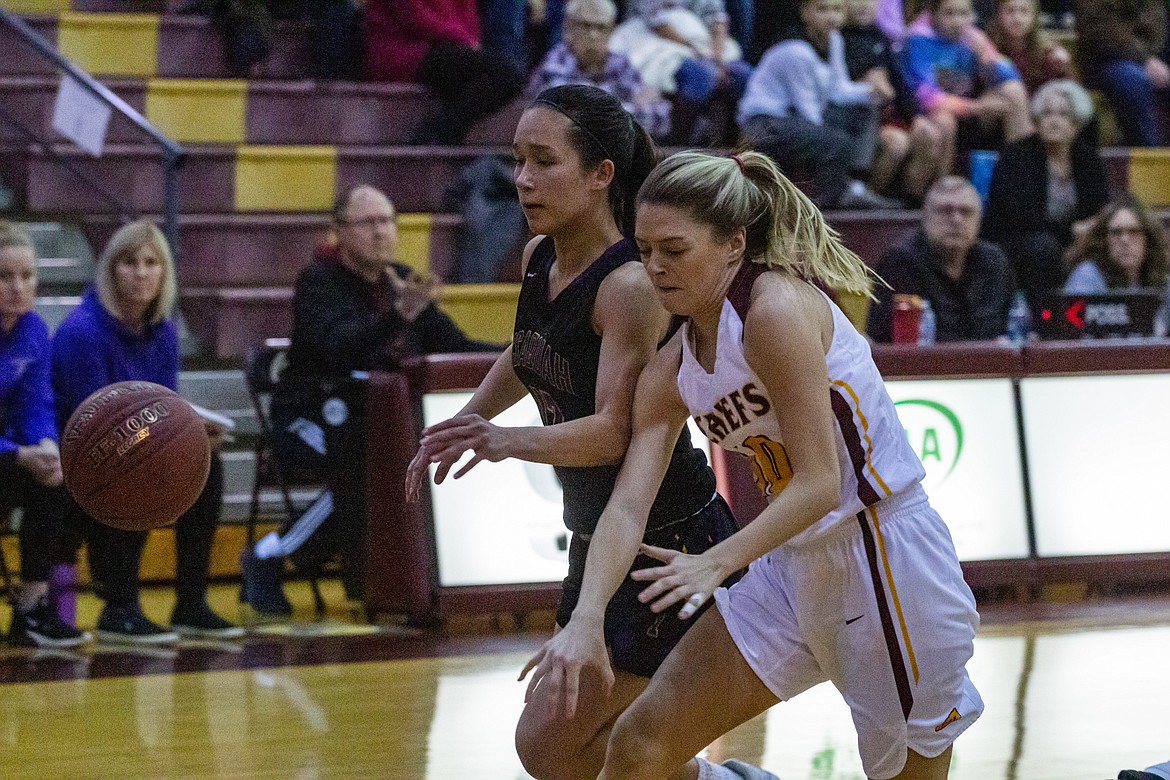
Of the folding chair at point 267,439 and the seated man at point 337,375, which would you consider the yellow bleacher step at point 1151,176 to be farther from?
the folding chair at point 267,439

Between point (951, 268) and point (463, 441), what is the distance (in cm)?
516

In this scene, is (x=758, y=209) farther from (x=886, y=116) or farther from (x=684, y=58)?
(x=886, y=116)

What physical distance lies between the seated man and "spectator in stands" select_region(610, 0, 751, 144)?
2716mm

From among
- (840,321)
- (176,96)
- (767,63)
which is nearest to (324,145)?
(176,96)

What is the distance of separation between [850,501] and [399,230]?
20.1 ft

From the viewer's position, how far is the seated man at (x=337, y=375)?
6.95 metres

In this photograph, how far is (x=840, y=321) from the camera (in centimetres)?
317

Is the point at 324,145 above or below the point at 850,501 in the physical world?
above

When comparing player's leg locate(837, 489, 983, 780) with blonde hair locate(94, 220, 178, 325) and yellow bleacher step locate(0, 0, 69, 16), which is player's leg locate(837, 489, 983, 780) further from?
yellow bleacher step locate(0, 0, 69, 16)

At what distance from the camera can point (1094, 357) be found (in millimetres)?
7211

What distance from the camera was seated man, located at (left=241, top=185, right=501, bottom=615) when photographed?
6953mm

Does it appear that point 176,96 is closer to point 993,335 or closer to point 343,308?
point 343,308

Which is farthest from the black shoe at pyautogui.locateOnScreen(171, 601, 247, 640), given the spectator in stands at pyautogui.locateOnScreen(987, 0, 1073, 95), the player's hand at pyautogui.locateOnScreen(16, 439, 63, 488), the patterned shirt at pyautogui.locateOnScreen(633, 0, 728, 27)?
the spectator in stands at pyautogui.locateOnScreen(987, 0, 1073, 95)

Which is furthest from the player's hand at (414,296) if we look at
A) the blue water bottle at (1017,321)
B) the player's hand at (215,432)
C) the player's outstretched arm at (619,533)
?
the player's outstretched arm at (619,533)
